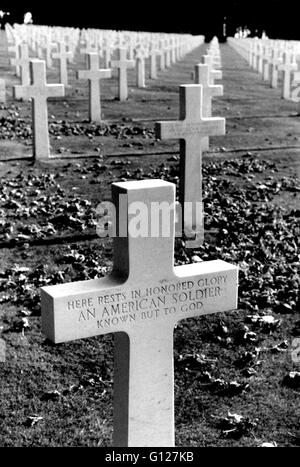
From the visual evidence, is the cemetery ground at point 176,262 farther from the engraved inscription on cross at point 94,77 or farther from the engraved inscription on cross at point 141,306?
the engraved inscription on cross at point 94,77

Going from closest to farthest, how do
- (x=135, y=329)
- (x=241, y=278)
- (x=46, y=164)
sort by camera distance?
(x=135, y=329) → (x=241, y=278) → (x=46, y=164)

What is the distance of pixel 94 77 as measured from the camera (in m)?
17.2

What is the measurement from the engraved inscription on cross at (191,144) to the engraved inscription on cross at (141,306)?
4269 millimetres

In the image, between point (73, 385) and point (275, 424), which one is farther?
point (73, 385)

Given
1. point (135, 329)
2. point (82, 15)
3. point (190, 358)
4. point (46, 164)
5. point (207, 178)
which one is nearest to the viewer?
point (135, 329)

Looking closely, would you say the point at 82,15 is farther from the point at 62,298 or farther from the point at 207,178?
the point at 62,298

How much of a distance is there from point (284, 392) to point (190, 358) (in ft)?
2.58

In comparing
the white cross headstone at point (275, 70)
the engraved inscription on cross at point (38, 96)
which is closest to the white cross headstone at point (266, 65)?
the white cross headstone at point (275, 70)

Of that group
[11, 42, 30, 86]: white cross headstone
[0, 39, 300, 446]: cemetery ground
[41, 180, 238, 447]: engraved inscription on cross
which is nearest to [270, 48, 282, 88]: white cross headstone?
[11, 42, 30, 86]: white cross headstone

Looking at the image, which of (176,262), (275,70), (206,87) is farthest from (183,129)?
(275,70)

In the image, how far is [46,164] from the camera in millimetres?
13172

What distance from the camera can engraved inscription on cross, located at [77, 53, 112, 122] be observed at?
17031 millimetres

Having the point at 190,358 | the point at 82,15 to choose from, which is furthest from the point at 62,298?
the point at 82,15

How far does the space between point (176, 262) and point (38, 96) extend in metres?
6.01
